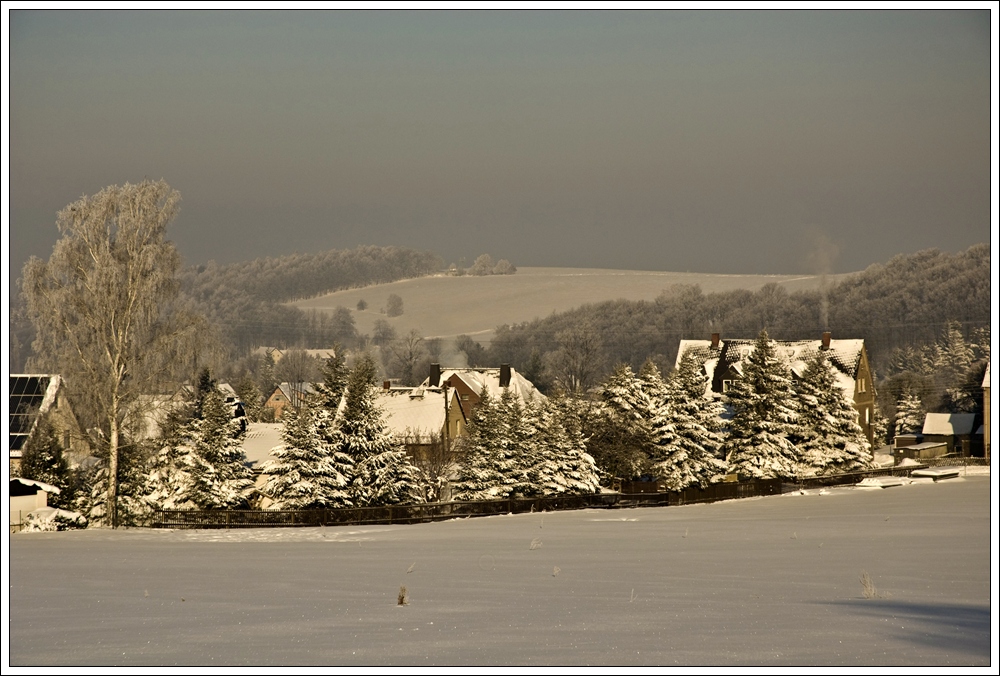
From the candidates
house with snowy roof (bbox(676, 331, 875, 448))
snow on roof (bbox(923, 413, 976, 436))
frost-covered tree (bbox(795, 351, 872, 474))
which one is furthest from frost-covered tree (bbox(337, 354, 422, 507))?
snow on roof (bbox(923, 413, 976, 436))

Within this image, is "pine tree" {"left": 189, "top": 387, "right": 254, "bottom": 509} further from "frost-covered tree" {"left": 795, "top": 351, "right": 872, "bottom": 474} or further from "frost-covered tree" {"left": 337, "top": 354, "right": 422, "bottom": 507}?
"frost-covered tree" {"left": 795, "top": 351, "right": 872, "bottom": 474}

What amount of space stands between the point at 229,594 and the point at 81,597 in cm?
178

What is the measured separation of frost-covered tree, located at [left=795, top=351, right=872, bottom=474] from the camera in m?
47.6

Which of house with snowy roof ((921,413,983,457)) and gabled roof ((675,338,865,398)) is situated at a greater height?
gabled roof ((675,338,865,398))

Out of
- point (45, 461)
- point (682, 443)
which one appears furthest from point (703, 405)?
point (45, 461)

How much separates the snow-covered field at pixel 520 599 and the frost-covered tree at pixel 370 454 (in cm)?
1070

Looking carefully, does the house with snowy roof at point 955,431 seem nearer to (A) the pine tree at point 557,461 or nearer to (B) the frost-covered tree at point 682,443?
(B) the frost-covered tree at point 682,443

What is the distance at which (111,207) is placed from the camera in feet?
108

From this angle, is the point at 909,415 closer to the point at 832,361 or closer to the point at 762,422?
the point at 832,361

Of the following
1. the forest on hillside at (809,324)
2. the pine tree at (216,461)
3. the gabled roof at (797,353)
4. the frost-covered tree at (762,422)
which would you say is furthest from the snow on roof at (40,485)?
the forest on hillside at (809,324)

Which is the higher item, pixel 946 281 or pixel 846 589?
pixel 946 281

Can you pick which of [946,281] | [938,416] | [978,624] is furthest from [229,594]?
[946,281]

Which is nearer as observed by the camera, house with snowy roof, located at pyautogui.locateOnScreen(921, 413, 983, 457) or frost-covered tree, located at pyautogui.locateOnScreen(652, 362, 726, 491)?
frost-covered tree, located at pyautogui.locateOnScreen(652, 362, 726, 491)

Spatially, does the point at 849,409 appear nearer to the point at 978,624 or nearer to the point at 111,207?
the point at 111,207
